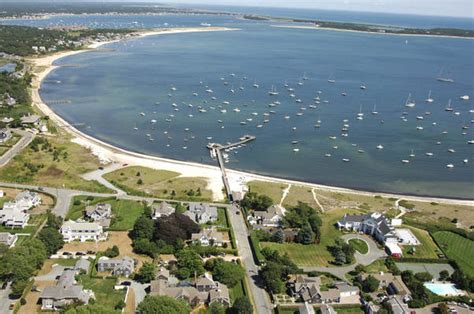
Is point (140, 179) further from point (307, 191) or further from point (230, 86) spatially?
point (230, 86)

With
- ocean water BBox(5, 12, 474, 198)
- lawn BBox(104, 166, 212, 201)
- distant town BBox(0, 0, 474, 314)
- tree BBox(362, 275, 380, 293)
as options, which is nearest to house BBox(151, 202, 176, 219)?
distant town BBox(0, 0, 474, 314)

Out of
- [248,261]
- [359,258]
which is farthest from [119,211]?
[359,258]

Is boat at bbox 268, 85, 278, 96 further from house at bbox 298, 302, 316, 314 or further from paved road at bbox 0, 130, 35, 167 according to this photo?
house at bbox 298, 302, 316, 314

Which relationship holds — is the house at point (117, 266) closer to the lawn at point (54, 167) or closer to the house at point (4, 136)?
the lawn at point (54, 167)

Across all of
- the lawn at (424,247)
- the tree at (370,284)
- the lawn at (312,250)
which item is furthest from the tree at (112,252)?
the lawn at (424,247)

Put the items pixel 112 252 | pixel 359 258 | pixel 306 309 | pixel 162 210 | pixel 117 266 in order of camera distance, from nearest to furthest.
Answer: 1. pixel 306 309
2. pixel 117 266
3. pixel 112 252
4. pixel 359 258
5. pixel 162 210

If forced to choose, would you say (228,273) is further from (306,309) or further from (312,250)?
Result: (312,250)

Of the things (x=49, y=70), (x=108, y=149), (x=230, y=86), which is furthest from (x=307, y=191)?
(x=49, y=70)
